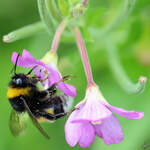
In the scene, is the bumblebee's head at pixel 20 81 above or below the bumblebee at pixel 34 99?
above

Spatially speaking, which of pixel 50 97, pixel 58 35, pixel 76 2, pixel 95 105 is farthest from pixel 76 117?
pixel 76 2

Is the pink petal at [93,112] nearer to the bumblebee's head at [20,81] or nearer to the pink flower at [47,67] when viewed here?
the pink flower at [47,67]

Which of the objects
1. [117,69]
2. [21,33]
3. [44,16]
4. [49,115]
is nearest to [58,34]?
[44,16]

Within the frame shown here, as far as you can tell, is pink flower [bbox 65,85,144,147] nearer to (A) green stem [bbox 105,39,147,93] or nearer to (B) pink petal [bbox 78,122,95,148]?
(B) pink petal [bbox 78,122,95,148]

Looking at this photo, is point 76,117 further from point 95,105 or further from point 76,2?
point 76,2

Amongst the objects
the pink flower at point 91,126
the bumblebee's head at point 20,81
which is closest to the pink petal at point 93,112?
the pink flower at point 91,126

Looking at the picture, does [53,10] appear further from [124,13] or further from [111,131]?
[111,131]
